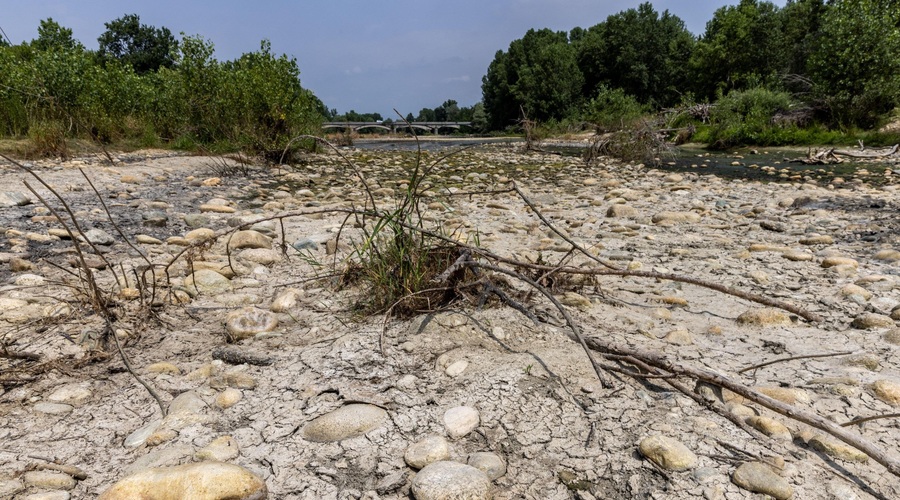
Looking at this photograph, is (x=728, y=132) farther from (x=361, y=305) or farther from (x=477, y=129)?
(x=477, y=129)

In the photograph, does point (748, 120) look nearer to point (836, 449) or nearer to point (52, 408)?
A: point (836, 449)

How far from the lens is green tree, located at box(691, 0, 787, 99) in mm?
28281

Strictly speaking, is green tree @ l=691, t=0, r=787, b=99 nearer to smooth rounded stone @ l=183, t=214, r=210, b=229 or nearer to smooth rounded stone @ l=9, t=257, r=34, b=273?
smooth rounded stone @ l=183, t=214, r=210, b=229

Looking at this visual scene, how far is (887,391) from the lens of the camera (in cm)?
167

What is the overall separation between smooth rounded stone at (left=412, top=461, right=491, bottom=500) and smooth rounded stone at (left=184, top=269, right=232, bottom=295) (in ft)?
6.74

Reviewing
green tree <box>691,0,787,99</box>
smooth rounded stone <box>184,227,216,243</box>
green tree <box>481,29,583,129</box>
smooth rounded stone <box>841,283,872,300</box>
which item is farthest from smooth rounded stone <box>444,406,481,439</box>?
green tree <box>481,29,583,129</box>

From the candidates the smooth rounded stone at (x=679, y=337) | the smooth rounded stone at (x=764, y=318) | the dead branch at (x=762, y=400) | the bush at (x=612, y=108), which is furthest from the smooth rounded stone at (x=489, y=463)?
the bush at (x=612, y=108)

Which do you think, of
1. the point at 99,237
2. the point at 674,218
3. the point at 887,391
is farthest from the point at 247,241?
the point at 674,218

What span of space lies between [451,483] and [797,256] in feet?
11.3

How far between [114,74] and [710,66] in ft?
103

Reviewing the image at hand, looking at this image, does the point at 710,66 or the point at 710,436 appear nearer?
the point at 710,436

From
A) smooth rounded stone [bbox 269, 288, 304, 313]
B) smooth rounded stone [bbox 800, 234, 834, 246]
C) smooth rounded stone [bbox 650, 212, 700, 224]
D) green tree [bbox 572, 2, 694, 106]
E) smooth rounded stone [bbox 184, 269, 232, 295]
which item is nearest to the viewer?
smooth rounded stone [bbox 269, 288, 304, 313]

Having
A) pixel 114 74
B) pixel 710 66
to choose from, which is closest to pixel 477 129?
pixel 710 66

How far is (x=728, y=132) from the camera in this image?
631 inches
